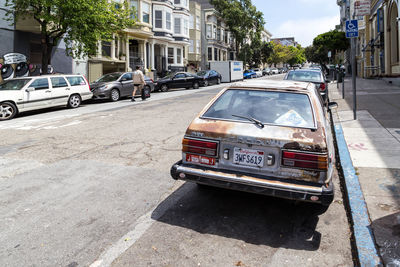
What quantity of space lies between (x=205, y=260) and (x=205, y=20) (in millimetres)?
51766

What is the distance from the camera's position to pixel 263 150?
3867mm

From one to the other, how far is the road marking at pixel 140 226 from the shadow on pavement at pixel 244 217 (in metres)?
0.01

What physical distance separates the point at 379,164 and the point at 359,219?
2.31 metres

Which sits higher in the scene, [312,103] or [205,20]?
[205,20]

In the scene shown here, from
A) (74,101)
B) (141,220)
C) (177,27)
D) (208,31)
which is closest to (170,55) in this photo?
(177,27)

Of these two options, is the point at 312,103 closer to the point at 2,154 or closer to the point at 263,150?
the point at 263,150

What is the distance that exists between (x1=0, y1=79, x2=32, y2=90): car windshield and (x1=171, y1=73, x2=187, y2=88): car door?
46.3ft

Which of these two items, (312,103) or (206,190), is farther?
(206,190)

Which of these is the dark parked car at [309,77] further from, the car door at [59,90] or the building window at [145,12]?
the building window at [145,12]

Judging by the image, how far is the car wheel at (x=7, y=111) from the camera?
1248cm

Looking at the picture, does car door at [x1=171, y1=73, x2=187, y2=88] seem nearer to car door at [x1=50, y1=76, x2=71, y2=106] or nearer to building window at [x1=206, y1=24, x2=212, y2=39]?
car door at [x1=50, y1=76, x2=71, y2=106]

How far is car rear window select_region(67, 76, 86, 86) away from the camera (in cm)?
1572

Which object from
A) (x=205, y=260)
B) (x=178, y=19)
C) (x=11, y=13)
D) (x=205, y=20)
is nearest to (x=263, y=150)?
(x=205, y=260)

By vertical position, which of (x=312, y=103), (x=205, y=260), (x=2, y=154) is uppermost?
(x=312, y=103)
